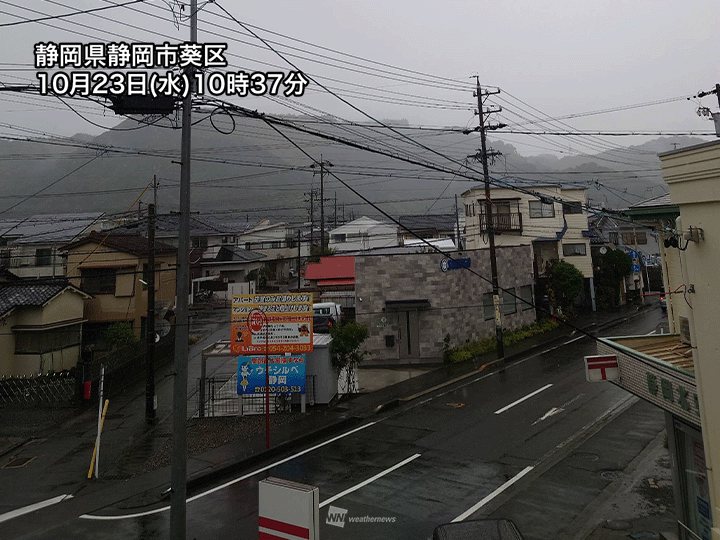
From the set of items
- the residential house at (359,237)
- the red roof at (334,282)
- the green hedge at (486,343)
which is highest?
the residential house at (359,237)

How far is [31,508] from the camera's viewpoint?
9992mm

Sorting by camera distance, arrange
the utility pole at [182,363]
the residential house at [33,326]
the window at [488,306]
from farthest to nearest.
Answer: the window at [488,306], the residential house at [33,326], the utility pole at [182,363]

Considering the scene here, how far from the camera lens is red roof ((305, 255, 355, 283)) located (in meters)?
36.4

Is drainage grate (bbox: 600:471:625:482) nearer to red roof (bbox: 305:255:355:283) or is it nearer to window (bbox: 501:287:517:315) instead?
window (bbox: 501:287:517:315)

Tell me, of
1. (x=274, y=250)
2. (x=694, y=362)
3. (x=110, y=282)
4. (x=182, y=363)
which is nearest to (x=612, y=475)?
(x=694, y=362)

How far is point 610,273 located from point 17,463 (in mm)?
41428

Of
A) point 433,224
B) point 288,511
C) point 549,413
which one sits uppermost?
point 433,224

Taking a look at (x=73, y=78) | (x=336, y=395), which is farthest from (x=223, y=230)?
(x=73, y=78)

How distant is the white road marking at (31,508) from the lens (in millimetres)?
9602

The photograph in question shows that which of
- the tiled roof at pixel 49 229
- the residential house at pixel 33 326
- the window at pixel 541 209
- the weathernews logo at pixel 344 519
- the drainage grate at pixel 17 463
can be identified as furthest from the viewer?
the window at pixel 541 209

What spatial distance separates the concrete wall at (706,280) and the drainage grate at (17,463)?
16.3 meters

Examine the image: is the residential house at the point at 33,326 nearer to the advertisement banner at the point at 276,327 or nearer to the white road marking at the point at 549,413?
the advertisement banner at the point at 276,327

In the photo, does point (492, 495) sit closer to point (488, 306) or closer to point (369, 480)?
point (369, 480)

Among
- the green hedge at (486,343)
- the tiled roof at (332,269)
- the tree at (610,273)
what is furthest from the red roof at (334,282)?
the tree at (610,273)
